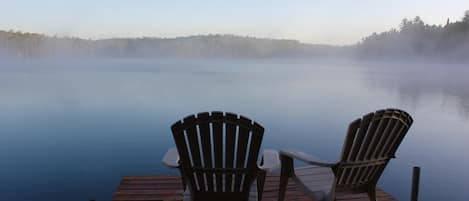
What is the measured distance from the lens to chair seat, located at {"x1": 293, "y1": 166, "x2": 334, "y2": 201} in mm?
1945

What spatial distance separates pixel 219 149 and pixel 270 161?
0.27 meters

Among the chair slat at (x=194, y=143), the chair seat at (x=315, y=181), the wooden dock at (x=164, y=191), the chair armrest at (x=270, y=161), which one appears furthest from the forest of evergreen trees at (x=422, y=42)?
the chair slat at (x=194, y=143)

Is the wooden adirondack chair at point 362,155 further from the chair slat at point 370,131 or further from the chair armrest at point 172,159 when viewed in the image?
the chair armrest at point 172,159

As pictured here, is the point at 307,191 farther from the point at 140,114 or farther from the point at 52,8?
the point at 52,8

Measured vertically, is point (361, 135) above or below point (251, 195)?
above

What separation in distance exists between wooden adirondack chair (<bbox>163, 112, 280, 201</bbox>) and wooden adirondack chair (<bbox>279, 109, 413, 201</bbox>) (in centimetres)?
37

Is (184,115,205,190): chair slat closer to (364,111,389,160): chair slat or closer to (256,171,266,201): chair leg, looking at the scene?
(256,171,266,201): chair leg

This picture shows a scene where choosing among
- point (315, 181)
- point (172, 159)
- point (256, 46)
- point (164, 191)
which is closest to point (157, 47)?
point (256, 46)

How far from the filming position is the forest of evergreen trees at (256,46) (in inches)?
1005

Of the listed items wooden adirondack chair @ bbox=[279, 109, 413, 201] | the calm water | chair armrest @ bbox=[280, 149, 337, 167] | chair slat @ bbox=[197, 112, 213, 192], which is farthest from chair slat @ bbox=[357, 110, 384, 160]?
the calm water

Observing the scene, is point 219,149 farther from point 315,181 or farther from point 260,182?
point 315,181

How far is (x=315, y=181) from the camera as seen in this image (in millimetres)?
2100

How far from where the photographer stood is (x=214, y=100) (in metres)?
10.2

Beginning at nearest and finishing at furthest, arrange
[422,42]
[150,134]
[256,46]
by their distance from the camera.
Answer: [150,134], [422,42], [256,46]
